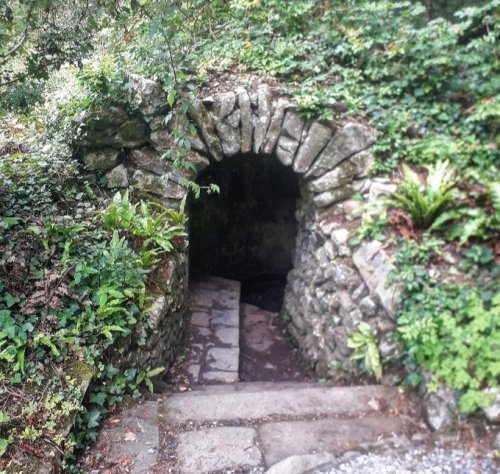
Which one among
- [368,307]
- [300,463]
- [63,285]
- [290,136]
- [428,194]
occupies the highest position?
[290,136]

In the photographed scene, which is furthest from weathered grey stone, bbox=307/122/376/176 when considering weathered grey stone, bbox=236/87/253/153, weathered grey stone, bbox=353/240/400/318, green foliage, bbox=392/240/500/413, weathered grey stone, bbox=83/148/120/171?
weathered grey stone, bbox=83/148/120/171

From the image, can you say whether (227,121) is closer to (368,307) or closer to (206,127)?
(206,127)

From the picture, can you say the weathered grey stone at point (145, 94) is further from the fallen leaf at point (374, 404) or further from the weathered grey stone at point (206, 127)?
the fallen leaf at point (374, 404)

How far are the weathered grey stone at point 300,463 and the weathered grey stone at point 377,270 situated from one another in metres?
1.48

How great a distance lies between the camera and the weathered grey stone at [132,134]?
5.52 meters

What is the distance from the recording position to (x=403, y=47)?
5754 millimetres

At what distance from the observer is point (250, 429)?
3.63 meters

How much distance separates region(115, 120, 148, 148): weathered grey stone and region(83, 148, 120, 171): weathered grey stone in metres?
0.17

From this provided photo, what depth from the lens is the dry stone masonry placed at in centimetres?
537

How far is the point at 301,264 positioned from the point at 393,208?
2270 mm

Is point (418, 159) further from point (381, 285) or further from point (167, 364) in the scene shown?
point (167, 364)

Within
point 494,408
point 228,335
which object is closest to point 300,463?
point 494,408

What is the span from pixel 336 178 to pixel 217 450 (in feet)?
11.3

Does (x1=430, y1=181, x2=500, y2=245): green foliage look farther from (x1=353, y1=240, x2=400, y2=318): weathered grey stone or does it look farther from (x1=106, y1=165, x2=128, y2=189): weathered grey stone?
(x1=106, y1=165, x2=128, y2=189): weathered grey stone
